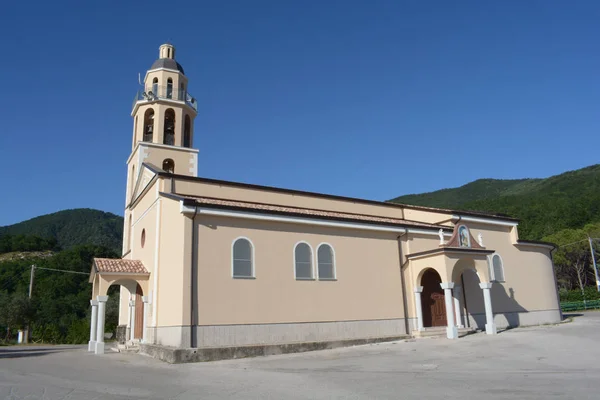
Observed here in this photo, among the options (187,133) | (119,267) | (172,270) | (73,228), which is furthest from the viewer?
(73,228)

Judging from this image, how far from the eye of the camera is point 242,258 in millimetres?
17672

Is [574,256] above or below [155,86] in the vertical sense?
below

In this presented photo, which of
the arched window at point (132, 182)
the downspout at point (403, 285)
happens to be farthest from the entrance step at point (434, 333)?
the arched window at point (132, 182)

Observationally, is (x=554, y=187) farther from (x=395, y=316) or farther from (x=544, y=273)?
(x=395, y=316)

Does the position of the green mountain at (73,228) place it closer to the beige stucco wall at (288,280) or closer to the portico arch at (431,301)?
the portico arch at (431,301)

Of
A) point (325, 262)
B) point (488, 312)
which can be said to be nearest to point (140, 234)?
point (325, 262)

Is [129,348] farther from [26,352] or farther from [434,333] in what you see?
[434,333]

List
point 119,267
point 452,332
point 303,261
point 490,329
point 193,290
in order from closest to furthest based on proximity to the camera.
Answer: point 193,290, point 303,261, point 452,332, point 119,267, point 490,329

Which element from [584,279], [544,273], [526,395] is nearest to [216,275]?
[526,395]

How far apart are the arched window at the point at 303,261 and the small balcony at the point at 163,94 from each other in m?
13.1

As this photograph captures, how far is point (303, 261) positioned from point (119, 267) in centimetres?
764

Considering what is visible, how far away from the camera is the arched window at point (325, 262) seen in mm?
19406

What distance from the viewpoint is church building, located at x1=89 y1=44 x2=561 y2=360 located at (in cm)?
1697

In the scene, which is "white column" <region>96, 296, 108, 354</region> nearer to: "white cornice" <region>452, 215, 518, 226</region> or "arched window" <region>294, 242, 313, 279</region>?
"arched window" <region>294, 242, 313, 279</region>
